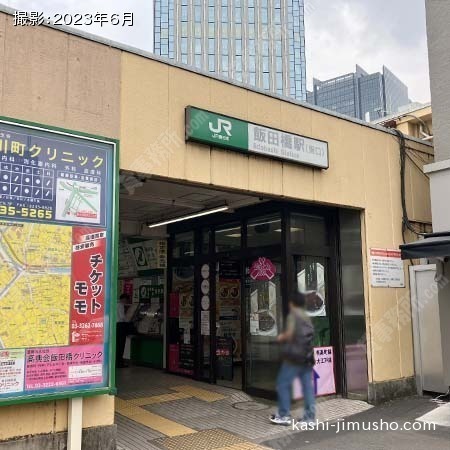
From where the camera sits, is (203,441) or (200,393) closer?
(203,441)

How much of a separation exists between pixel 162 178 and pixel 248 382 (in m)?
3.76

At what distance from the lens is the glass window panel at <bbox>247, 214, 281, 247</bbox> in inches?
287

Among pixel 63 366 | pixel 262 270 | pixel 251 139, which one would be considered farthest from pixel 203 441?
pixel 251 139

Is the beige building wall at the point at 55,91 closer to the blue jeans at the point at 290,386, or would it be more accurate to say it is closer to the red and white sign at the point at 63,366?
the red and white sign at the point at 63,366

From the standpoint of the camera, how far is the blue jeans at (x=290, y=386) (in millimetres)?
1705

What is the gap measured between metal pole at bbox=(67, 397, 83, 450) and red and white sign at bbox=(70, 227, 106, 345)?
542mm

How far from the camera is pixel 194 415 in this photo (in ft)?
21.5

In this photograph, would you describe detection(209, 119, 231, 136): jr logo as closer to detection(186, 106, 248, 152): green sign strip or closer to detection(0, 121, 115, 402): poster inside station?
detection(186, 106, 248, 152): green sign strip

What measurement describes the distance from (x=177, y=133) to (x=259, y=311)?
3.20 m

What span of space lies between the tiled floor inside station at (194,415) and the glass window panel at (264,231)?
2293mm

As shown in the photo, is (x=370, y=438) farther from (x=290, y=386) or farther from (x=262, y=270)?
(x=290, y=386)

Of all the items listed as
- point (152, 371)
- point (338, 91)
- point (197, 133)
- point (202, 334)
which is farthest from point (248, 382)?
point (338, 91)

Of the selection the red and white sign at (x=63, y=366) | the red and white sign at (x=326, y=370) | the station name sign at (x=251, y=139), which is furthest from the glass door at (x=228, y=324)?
the red and white sign at (x=63, y=366)

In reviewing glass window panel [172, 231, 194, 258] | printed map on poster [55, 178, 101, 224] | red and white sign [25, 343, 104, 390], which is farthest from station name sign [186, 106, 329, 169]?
glass window panel [172, 231, 194, 258]
